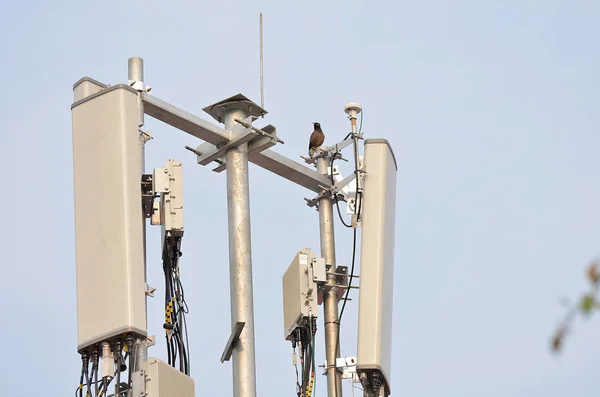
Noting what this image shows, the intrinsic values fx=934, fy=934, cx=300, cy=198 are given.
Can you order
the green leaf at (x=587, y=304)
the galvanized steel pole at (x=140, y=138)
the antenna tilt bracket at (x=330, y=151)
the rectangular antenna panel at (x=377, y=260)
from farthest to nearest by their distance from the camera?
the antenna tilt bracket at (x=330, y=151), the rectangular antenna panel at (x=377, y=260), the galvanized steel pole at (x=140, y=138), the green leaf at (x=587, y=304)

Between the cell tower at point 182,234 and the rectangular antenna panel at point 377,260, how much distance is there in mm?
13

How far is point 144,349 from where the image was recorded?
8.27 metres

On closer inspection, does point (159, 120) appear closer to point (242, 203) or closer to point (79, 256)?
point (242, 203)

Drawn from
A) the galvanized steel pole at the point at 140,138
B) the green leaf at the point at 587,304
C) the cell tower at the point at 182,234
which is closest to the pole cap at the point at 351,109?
the cell tower at the point at 182,234

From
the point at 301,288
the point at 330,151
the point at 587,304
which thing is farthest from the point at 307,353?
the point at 587,304

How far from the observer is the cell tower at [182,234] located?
809 centimetres

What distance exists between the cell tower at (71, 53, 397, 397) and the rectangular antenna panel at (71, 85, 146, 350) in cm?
1

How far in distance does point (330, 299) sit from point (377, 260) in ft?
3.12

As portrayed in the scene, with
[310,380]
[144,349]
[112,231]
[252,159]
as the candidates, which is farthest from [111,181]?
[310,380]

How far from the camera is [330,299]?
11.1 meters

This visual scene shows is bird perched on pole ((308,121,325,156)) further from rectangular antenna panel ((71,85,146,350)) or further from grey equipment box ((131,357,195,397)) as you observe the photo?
grey equipment box ((131,357,195,397))

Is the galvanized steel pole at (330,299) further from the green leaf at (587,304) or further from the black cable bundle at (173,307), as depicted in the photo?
the green leaf at (587,304)

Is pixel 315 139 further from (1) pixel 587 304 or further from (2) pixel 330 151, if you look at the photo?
(1) pixel 587 304

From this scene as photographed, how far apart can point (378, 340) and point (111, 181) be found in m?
3.40
